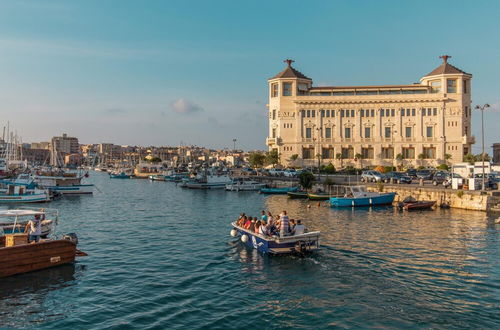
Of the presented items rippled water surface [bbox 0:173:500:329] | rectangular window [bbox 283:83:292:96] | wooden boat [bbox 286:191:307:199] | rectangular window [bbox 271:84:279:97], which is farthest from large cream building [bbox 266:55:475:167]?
rippled water surface [bbox 0:173:500:329]

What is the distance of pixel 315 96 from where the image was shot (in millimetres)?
98250

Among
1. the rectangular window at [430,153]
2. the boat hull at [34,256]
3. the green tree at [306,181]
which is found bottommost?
the boat hull at [34,256]

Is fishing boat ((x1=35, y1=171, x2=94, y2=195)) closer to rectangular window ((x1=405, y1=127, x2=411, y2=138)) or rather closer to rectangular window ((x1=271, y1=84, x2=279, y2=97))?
rectangular window ((x1=271, y1=84, x2=279, y2=97))

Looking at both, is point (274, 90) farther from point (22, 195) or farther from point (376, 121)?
point (22, 195)

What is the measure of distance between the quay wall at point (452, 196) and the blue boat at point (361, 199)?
109 inches

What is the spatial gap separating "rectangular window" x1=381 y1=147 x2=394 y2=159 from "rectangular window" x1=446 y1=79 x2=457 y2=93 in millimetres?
18723

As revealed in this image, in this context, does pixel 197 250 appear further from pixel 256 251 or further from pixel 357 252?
pixel 357 252

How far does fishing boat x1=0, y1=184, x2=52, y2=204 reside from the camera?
4919cm

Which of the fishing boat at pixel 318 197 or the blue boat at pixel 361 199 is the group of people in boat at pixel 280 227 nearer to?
the blue boat at pixel 361 199

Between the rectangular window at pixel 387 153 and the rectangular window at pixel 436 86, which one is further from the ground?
the rectangular window at pixel 436 86

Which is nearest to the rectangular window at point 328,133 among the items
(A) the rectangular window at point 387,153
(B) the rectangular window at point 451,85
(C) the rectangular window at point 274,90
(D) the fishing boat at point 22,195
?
(A) the rectangular window at point 387,153

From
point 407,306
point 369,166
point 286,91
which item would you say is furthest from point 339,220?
point 286,91

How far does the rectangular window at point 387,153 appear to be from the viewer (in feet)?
311

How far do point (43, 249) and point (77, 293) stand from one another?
151 inches
